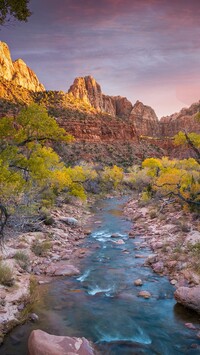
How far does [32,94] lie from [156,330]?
305 feet

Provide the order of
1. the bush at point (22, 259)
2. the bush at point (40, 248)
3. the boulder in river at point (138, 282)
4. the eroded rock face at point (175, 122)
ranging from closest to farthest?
1. the boulder in river at point (138, 282)
2. the bush at point (22, 259)
3. the bush at point (40, 248)
4. the eroded rock face at point (175, 122)

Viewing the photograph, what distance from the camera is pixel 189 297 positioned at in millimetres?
8477

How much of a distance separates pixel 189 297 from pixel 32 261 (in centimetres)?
683

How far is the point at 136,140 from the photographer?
104 metres

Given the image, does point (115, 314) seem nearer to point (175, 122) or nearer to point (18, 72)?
point (18, 72)

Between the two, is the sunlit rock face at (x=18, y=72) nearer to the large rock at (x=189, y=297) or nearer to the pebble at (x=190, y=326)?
the large rock at (x=189, y=297)

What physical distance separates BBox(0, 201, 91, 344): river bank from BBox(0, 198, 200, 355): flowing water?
16.8 inches

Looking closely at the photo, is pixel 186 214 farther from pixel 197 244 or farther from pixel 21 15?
pixel 21 15

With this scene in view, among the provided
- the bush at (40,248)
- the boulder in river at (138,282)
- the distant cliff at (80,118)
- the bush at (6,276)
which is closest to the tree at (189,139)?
the boulder in river at (138,282)

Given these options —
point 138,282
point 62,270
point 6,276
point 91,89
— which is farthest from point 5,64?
point 138,282

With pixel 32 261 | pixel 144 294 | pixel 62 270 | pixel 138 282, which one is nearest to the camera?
pixel 144 294

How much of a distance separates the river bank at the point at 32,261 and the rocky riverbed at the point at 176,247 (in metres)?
3.76

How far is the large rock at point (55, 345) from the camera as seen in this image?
243 inches

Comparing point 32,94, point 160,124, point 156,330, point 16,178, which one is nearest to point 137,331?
point 156,330
